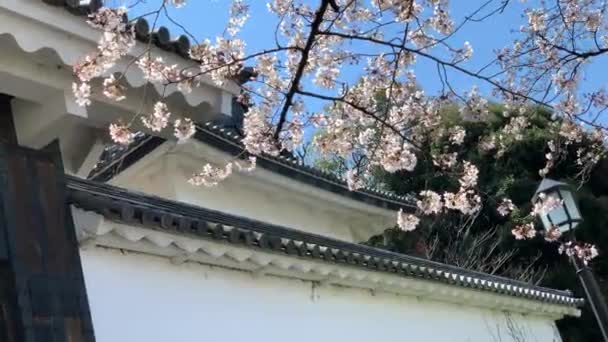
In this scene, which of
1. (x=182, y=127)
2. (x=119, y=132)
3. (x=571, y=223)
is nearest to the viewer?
(x=119, y=132)

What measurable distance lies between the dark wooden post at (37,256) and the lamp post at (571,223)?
Result: 15.1 ft

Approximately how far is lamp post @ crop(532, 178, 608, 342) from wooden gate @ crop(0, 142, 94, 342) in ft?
15.1

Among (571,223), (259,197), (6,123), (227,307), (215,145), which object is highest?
(215,145)

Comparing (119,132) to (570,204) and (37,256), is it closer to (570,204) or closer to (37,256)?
(37,256)

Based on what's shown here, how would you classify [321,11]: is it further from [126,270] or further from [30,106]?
[126,270]

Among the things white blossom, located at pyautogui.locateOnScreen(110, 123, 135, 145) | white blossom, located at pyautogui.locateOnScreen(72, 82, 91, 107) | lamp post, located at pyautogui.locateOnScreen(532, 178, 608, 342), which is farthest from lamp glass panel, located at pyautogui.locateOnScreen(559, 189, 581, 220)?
white blossom, located at pyautogui.locateOnScreen(72, 82, 91, 107)

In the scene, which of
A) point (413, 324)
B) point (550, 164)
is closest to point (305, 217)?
point (413, 324)

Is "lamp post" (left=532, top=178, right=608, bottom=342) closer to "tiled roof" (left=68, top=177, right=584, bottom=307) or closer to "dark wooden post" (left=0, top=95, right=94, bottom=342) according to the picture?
"tiled roof" (left=68, top=177, right=584, bottom=307)

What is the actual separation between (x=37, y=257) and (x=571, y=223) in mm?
4843

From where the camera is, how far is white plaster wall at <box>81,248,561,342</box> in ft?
12.8

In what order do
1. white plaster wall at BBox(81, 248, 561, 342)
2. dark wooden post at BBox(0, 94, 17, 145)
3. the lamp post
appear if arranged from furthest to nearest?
the lamp post
white plaster wall at BBox(81, 248, 561, 342)
dark wooden post at BBox(0, 94, 17, 145)

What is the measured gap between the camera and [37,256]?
2.51 m

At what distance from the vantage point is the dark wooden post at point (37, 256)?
2.36 meters

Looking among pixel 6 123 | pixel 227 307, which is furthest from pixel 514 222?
pixel 6 123
